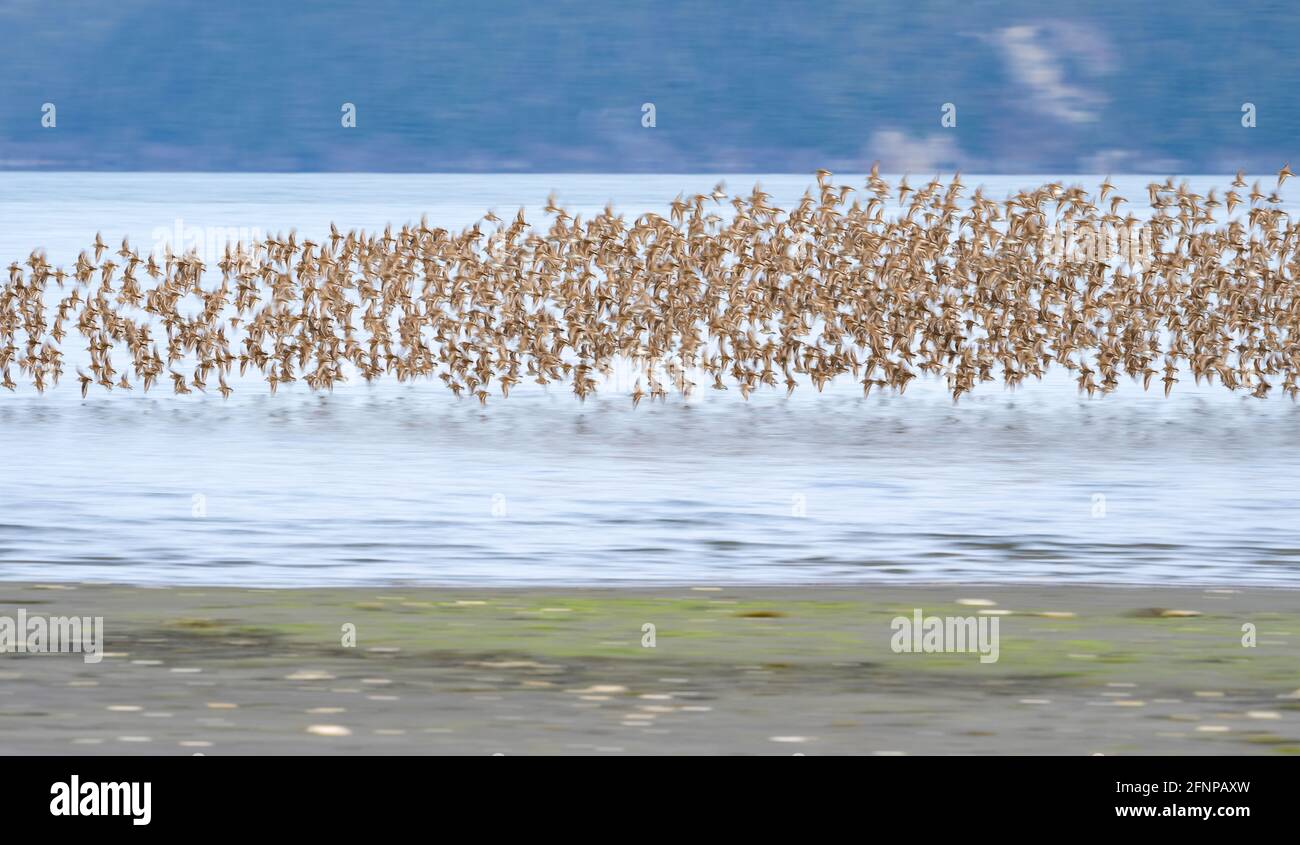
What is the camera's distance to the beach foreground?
8.46m

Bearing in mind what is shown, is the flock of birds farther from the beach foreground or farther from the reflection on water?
the beach foreground

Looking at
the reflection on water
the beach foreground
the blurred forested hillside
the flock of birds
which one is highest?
the blurred forested hillside

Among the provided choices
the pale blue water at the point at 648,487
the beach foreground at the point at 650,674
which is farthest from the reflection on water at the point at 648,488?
the beach foreground at the point at 650,674

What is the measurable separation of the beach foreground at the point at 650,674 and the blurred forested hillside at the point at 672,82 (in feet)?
474

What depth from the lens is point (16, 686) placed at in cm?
932

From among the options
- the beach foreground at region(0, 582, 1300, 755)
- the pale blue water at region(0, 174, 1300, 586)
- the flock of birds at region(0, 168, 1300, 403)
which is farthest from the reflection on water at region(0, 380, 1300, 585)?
the beach foreground at region(0, 582, 1300, 755)

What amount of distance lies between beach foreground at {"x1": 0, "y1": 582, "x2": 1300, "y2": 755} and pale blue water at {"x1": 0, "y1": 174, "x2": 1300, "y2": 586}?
3.69ft

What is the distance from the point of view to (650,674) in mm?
9727

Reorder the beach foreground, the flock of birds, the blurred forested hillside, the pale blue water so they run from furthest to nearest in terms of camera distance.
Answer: the blurred forested hillside, the flock of birds, the pale blue water, the beach foreground

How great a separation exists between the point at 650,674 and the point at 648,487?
7.08 m

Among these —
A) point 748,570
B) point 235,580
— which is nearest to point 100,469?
point 235,580

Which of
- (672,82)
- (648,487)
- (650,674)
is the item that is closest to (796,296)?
(648,487)

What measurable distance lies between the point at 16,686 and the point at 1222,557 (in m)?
7.35

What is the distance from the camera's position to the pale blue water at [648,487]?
43.9 ft
